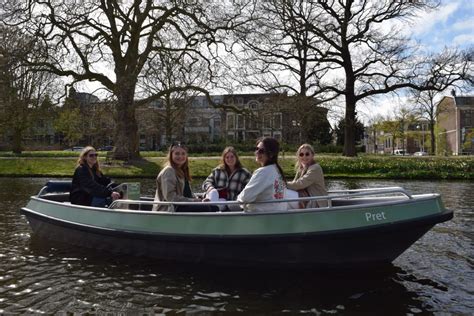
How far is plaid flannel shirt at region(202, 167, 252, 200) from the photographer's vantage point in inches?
335

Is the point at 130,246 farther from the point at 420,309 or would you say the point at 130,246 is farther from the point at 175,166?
the point at 420,309

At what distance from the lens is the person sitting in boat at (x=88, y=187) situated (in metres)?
9.42

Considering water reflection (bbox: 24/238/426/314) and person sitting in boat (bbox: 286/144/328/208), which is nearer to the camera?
water reflection (bbox: 24/238/426/314)

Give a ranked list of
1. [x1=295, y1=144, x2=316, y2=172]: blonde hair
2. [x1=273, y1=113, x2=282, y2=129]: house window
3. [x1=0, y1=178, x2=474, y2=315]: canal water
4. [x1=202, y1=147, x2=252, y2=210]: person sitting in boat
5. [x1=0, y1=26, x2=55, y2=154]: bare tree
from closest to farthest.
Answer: [x1=0, y1=178, x2=474, y2=315]: canal water < [x1=295, y1=144, x2=316, y2=172]: blonde hair < [x1=202, y1=147, x2=252, y2=210]: person sitting in boat < [x1=0, y1=26, x2=55, y2=154]: bare tree < [x1=273, y1=113, x2=282, y2=129]: house window

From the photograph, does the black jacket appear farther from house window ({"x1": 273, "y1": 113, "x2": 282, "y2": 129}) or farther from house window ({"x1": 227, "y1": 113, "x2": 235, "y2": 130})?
house window ({"x1": 227, "y1": 113, "x2": 235, "y2": 130})

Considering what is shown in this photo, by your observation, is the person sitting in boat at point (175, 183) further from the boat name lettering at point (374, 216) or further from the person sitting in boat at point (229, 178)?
the boat name lettering at point (374, 216)

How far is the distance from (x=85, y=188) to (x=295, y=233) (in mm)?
4825

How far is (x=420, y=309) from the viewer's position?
19.7ft

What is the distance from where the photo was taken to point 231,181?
336 inches

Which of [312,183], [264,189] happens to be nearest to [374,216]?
[312,183]

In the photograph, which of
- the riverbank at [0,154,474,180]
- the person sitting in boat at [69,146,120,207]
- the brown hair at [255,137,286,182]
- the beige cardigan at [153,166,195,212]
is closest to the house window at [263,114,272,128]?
the riverbank at [0,154,474,180]

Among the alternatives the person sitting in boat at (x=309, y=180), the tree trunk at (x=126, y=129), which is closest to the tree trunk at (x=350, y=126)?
the tree trunk at (x=126, y=129)

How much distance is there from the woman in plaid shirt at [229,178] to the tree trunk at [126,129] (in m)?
20.6

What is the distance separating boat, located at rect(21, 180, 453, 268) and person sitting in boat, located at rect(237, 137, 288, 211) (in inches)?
9.6
